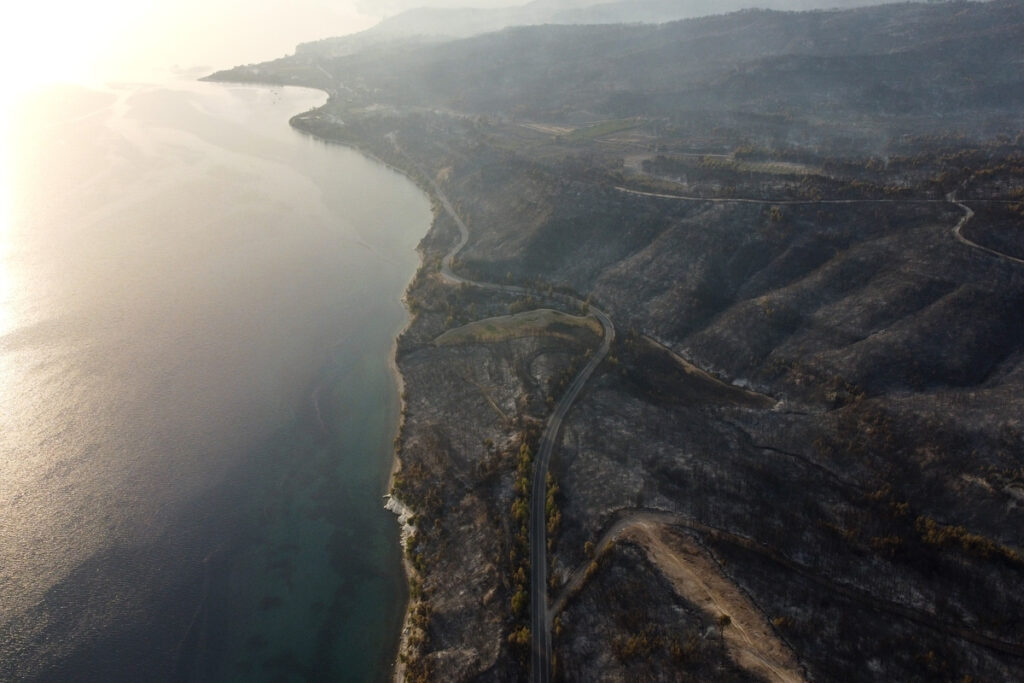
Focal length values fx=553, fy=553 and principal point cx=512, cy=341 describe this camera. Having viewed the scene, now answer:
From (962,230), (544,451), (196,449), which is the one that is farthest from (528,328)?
(962,230)

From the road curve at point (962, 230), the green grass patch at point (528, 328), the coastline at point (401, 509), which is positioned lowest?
the coastline at point (401, 509)

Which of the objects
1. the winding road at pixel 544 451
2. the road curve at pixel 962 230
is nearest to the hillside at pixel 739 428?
the road curve at pixel 962 230

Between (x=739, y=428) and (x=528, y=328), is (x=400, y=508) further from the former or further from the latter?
(x=739, y=428)

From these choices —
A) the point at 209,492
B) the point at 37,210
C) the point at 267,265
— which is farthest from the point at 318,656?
the point at 37,210

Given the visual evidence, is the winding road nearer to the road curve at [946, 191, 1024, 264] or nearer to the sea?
the road curve at [946, 191, 1024, 264]

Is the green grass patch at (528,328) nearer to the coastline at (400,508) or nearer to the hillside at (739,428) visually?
the hillside at (739,428)
